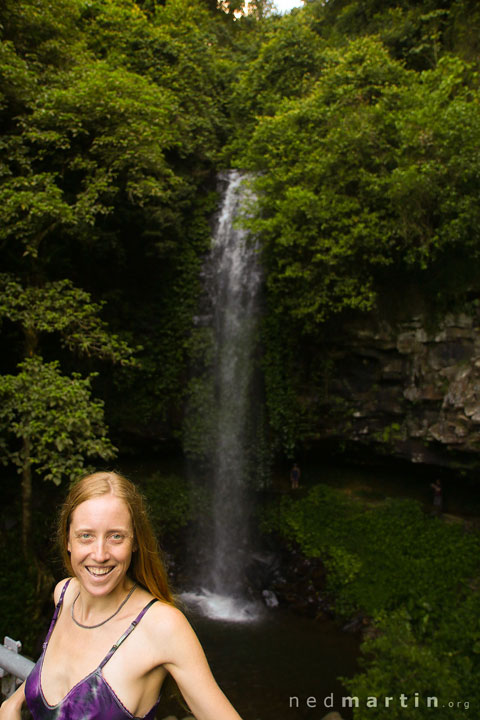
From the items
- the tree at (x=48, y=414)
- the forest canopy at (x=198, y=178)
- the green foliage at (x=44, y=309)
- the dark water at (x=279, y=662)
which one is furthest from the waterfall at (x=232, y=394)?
the tree at (x=48, y=414)

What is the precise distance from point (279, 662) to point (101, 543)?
8.01m

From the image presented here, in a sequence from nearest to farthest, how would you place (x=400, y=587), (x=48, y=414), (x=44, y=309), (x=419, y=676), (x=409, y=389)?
(x=419, y=676) → (x=48, y=414) → (x=44, y=309) → (x=400, y=587) → (x=409, y=389)

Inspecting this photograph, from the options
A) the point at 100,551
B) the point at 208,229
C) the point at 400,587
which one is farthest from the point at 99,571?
the point at 208,229

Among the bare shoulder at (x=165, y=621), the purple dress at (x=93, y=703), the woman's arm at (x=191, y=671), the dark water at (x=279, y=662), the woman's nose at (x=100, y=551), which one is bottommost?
the dark water at (x=279, y=662)

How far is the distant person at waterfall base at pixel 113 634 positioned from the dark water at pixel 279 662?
6.72 m

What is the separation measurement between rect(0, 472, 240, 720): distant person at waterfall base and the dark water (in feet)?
22.1

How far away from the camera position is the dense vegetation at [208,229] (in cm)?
732

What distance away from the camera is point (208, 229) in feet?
38.9

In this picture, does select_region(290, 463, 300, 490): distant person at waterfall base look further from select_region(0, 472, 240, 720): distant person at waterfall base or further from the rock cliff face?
select_region(0, 472, 240, 720): distant person at waterfall base

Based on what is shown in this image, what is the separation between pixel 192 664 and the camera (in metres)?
1.23

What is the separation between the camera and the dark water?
23.3 ft

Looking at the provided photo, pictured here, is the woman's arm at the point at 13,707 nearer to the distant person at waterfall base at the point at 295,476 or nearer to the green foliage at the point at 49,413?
the green foliage at the point at 49,413

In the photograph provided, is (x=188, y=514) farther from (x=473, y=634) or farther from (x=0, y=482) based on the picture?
(x=473, y=634)

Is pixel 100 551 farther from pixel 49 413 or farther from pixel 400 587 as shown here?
pixel 400 587
